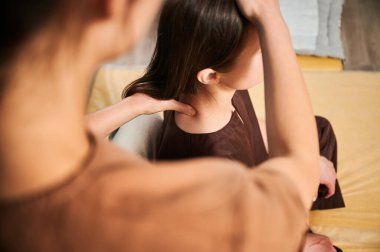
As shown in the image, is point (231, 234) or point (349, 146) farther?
point (349, 146)

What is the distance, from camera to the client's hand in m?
1.22

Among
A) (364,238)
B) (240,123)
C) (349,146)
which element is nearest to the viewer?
(240,123)

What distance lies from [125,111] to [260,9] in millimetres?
433

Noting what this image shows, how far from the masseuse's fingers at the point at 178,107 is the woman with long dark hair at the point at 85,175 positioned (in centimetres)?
59

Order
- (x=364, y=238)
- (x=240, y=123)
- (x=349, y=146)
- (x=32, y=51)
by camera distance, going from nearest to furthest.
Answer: (x=32, y=51) → (x=240, y=123) → (x=364, y=238) → (x=349, y=146)

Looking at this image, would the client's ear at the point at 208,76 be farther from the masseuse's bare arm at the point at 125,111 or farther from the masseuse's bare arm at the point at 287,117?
the masseuse's bare arm at the point at 287,117

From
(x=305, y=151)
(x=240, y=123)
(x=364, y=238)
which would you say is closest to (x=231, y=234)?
(x=305, y=151)

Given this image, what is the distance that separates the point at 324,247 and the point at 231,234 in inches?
30.3

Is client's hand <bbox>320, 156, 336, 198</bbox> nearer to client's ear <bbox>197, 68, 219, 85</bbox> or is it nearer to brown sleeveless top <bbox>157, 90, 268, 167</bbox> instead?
brown sleeveless top <bbox>157, 90, 268, 167</bbox>

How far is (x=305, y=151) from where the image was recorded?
0.57 m

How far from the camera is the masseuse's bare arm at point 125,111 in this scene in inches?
36.6

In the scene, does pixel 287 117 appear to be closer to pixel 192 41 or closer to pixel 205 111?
pixel 192 41

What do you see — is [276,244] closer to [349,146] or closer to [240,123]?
[240,123]

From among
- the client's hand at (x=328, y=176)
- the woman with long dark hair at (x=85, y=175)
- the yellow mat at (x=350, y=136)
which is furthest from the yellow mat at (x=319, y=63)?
the woman with long dark hair at (x=85, y=175)
